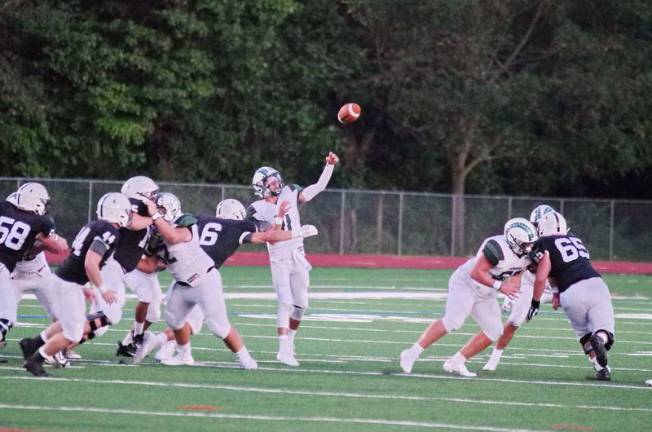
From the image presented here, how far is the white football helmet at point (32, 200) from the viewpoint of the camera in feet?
44.7

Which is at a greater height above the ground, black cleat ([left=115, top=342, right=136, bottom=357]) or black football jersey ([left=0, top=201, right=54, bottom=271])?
black football jersey ([left=0, top=201, right=54, bottom=271])

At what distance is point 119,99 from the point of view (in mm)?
33562

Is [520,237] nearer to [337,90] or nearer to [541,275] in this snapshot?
[541,275]

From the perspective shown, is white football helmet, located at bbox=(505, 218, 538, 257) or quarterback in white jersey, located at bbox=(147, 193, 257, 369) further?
white football helmet, located at bbox=(505, 218, 538, 257)

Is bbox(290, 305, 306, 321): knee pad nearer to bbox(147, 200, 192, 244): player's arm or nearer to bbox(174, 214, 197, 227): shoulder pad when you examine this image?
bbox(147, 200, 192, 244): player's arm

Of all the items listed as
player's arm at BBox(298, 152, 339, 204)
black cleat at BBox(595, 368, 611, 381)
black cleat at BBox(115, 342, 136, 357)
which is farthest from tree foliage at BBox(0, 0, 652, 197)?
black cleat at BBox(595, 368, 611, 381)

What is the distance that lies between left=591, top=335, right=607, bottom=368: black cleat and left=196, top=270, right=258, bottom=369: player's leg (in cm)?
314

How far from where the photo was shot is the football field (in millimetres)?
10047

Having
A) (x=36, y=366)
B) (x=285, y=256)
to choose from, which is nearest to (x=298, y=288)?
(x=285, y=256)

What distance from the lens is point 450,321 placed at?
525 inches

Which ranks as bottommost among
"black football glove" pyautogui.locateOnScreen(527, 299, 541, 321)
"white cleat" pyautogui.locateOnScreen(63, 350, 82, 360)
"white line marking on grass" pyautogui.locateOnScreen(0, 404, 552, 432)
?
"white cleat" pyautogui.locateOnScreen(63, 350, 82, 360)

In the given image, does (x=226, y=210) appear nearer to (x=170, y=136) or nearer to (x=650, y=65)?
(x=170, y=136)

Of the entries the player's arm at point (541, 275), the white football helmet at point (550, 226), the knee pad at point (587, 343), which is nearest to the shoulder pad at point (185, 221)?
the player's arm at point (541, 275)

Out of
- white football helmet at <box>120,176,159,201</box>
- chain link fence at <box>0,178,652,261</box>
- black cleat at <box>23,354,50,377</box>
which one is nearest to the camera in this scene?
black cleat at <box>23,354,50,377</box>
